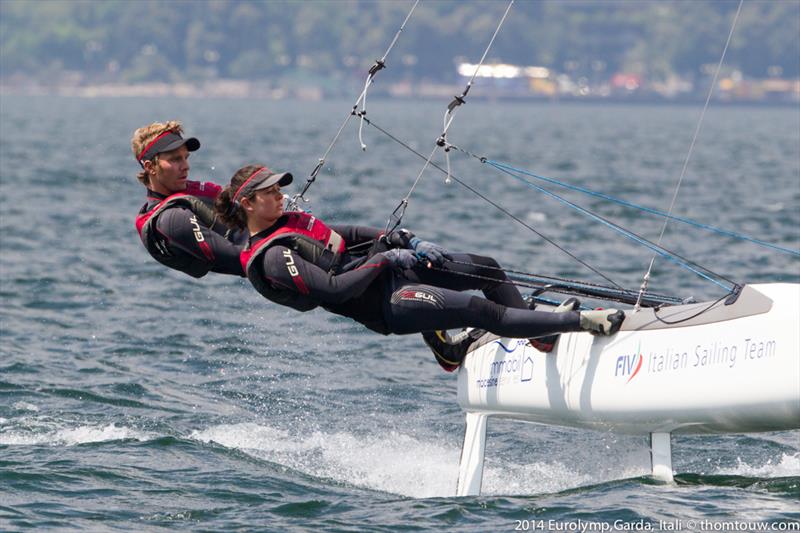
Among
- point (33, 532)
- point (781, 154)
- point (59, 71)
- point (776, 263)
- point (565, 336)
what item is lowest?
point (33, 532)

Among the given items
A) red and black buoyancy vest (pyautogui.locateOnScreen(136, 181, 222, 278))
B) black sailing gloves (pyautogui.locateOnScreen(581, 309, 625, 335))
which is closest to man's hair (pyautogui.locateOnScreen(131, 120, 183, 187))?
red and black buoyancy vest (pyautogui.locateOnScreen(136, 181, 222, 278))

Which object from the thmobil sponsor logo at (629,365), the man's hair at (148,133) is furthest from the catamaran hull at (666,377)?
the man's hair at (148,133)

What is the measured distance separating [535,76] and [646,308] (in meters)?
88.1

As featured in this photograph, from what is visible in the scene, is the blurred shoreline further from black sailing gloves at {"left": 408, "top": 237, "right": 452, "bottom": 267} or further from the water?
black sailing gloves at {"left": 408, "top": 237, "right": 452, "bottom": 267}

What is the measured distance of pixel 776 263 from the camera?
13039mm

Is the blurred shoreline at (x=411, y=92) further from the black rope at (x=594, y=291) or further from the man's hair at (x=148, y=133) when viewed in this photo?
the man's hair at (x=148, y=133)

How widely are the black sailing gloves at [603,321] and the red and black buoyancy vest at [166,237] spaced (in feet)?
5.54

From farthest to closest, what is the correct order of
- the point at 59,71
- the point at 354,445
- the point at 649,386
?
the point at 59,71, the point at 354,445, the point at 649,386

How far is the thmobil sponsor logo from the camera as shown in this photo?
602 cm

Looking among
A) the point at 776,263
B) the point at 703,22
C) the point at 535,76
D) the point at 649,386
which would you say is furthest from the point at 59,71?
the point at 649,386

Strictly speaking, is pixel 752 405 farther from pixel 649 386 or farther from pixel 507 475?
pixel 507 475

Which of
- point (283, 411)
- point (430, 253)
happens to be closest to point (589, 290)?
point (430, 253)

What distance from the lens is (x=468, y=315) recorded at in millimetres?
5984

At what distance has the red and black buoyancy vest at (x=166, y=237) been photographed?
6.41m
